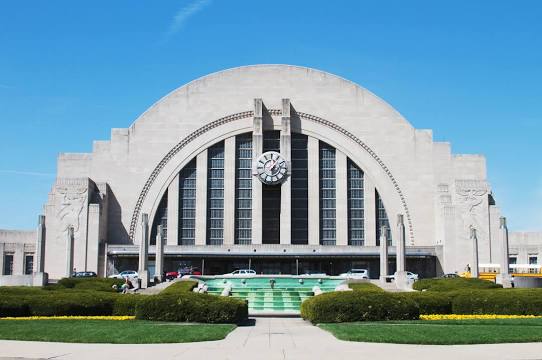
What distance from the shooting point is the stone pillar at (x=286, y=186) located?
63.6m

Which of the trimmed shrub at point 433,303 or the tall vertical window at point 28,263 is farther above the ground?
the tall vertical window at point 28,263

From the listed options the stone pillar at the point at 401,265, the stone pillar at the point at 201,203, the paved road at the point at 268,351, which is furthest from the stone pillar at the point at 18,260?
the paved road at the point at 268,351

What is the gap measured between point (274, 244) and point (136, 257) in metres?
12.1

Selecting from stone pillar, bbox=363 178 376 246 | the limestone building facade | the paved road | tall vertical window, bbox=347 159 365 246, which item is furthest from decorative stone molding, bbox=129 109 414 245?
the paved road

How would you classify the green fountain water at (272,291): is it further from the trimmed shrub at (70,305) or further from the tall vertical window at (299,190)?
the tall vertical window at (299,190)

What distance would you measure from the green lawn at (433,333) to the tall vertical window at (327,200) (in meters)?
43.2

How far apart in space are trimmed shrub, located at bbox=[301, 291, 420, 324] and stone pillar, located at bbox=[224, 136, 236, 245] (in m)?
41.4

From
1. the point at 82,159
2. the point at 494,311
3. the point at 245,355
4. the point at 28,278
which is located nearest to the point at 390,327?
the point at 245,355

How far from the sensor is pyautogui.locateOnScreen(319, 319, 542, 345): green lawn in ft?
55.0

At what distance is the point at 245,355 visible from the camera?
579 inches

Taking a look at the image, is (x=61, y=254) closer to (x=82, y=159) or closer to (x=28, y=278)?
(x=82, y=159)

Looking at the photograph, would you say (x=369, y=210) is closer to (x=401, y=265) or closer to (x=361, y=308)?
(x=401, y=265)

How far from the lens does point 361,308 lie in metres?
23.0

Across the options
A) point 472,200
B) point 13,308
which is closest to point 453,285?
point 13,308
